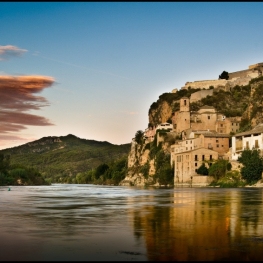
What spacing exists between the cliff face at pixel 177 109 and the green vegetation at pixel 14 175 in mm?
32442

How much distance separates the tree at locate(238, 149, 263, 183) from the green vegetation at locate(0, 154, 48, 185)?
277 ft

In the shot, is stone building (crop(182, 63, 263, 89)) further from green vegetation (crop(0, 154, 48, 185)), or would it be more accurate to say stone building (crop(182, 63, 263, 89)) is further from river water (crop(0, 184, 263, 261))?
river water (crop(0, 184, 263, 261))

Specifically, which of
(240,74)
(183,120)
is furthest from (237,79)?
(183,120)

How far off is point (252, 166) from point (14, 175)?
90.2 metres

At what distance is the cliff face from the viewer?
381ft

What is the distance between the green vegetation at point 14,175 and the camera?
145050 mm

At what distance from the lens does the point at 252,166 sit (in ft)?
268

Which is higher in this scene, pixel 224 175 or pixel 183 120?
pixel 183 120

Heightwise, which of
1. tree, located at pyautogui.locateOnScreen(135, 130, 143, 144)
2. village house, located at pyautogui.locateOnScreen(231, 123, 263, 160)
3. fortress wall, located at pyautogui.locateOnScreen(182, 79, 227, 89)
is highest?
fortress wall, located at pyautogui.locateOnScreen(182, 79, 227, 89)

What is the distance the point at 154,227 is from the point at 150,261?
287 inches

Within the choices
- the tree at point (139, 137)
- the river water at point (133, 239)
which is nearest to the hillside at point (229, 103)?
the tree at point (139, 137)

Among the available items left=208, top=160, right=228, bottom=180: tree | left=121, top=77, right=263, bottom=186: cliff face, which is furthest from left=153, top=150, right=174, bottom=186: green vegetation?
left=208, top=160, right=228, bottom=180: tree

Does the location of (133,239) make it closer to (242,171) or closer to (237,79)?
(242,171)

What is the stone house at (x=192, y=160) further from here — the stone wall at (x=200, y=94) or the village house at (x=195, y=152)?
the stone wall at (x=200, y=94)
